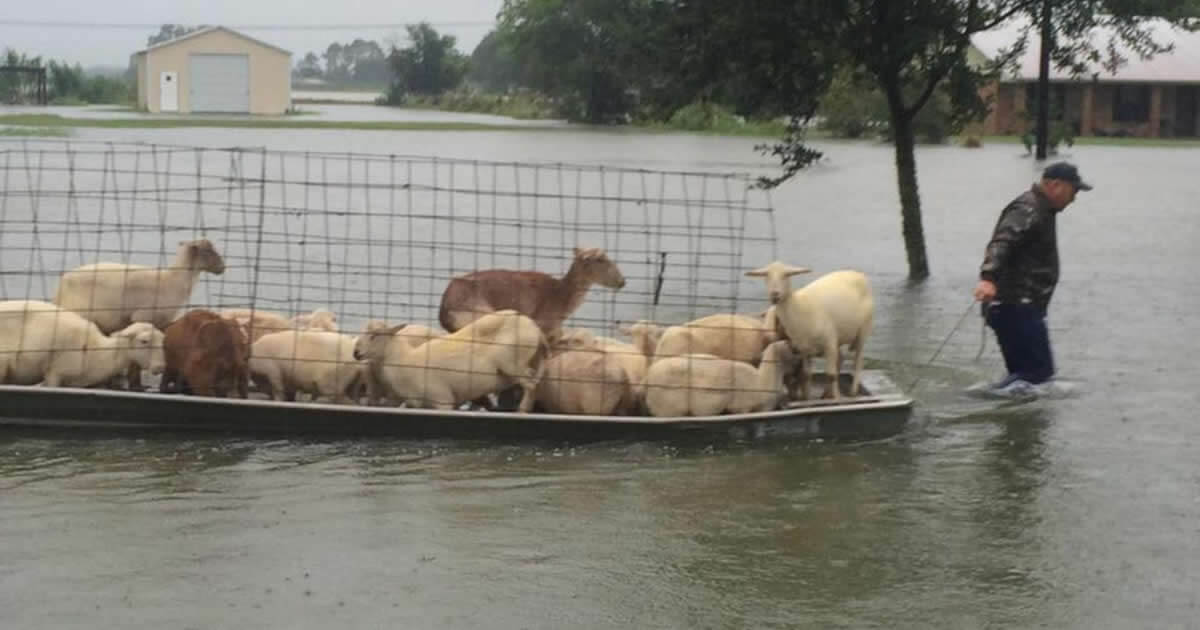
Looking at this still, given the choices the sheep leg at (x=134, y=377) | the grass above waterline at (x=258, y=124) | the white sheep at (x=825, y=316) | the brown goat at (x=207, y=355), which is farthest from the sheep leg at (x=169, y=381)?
the grass above waterline at (x=258, y=124)

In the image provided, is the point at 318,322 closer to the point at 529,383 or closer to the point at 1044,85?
the point at 529,383

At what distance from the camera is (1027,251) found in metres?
12.8

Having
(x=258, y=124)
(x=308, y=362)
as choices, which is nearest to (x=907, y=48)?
(x=308, y=362)

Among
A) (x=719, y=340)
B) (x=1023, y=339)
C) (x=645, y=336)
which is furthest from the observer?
(x=1023, y=339)

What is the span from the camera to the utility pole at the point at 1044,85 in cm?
1986

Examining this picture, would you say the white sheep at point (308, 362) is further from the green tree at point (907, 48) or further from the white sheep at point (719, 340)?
the green tree at point (907, 48)

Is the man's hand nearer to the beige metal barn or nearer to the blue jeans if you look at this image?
the blue jeans

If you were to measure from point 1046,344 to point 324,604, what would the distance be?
663cm

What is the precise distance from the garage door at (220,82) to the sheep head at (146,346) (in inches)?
3454

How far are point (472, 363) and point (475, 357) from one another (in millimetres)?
43

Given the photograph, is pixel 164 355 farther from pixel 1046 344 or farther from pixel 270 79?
pixel 270 79

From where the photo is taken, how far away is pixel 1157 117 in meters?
82.5

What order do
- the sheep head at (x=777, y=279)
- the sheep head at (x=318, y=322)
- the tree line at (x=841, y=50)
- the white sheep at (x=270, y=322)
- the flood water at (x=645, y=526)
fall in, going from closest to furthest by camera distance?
the flood water at (x=645, y=526) → the sheep head at (x=777, y=279) → the white sheep at (x=270, y=322) → the sheep head at (x=318, y=322) → the tree line at (x=841, y=50)

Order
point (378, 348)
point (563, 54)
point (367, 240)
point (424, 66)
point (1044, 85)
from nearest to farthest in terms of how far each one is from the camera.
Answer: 1. point (378, 348)
2. point (367, 240)
3. point (1044, 85)
4. point (563, 54)
5. point (424, 66)
